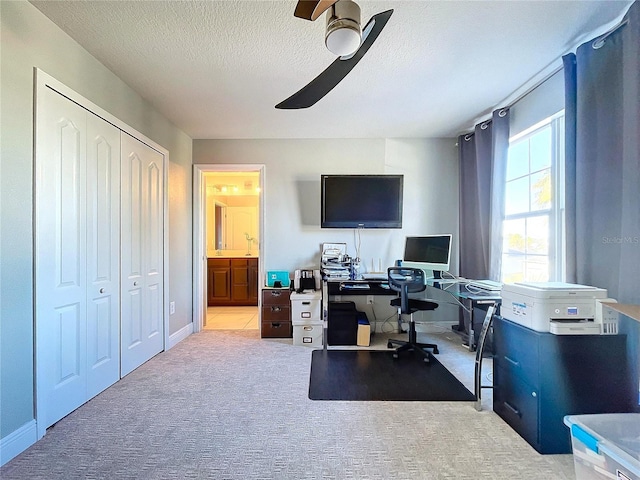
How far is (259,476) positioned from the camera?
140 cm

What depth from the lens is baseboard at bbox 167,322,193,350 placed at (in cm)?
318

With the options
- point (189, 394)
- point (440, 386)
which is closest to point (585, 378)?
point (440, 386)

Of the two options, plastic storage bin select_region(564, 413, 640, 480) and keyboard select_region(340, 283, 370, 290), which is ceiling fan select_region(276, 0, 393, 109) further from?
keyboard select_region(340, 283, 370, 290)

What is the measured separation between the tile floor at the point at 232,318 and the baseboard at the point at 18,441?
2194 mm

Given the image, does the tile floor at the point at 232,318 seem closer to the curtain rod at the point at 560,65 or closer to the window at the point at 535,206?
the window at the point at 535,206

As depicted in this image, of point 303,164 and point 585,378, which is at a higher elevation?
Result: point 303,164

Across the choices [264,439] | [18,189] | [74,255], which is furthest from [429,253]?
[18,189]

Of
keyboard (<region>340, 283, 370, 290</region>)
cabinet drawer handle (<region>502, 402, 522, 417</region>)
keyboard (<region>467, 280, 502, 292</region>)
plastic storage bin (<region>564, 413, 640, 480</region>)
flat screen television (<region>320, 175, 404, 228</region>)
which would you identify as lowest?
cabinet drawer handle (<region>502, 402, 522, 417</region>)

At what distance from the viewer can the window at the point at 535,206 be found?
2299 millimetres

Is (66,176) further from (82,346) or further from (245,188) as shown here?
(245,188)

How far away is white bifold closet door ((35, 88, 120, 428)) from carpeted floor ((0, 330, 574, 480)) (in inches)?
9.3

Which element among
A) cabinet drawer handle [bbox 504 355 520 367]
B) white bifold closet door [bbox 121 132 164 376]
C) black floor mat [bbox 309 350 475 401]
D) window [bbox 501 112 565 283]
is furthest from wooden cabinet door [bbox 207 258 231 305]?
cabinet drawer handle [bbox 504 355 520 367]

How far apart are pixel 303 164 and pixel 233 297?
8.82 feet

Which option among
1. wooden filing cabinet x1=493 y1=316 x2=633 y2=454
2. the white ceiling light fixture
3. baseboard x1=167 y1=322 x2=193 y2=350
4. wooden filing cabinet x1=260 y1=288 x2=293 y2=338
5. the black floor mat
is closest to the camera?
the white ceiling light fixture
